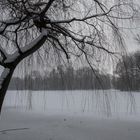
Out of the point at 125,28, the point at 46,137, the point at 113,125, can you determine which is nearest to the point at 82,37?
the point at 125,28

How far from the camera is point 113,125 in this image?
6.13 metres

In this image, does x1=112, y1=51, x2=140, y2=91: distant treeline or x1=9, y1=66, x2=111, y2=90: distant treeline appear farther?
x1=9, y1=66, x2=111, y2=90: distant treeline

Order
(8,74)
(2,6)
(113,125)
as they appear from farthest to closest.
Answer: (113,125) → (2,6) → (8,74)

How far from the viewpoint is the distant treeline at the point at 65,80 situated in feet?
14.6

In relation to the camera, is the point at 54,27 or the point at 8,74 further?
the point at 54,27

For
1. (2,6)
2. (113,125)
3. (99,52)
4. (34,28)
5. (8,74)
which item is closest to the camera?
(8,74)

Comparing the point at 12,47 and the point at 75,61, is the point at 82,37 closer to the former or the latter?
the point at 75,61

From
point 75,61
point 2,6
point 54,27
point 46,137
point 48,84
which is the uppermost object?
point 2,6

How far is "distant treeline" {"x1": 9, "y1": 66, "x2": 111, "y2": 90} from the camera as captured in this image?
4465mm

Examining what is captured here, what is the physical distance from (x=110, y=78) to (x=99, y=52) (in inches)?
22.3

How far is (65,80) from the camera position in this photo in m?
4.86

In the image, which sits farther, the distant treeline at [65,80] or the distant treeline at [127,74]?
the distant treeline at [65,80]

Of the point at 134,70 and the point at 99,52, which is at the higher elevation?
the point at 99,52

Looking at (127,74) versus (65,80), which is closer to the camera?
(127,74)
